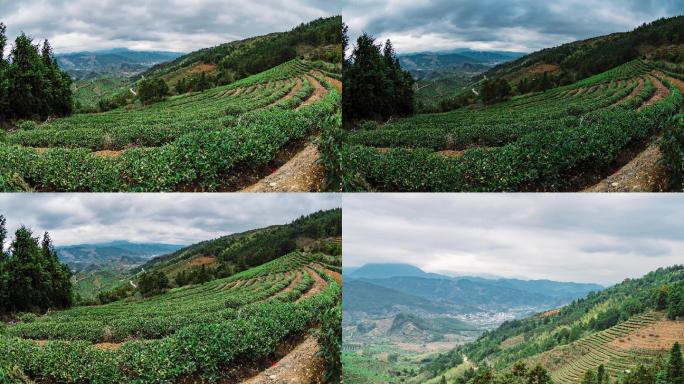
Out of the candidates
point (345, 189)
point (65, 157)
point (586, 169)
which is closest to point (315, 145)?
point (345, 189)

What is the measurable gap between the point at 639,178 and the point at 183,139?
5207 mm

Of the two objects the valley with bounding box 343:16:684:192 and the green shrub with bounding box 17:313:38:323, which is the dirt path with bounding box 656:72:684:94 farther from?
the green shrub with bounding box 17:313:38:323

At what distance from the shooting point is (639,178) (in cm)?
621

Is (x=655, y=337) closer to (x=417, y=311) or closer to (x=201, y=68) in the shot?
(x=417, y=311)

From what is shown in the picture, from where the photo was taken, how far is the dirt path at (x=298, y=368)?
244 inches

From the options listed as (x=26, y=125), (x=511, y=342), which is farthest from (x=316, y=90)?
(x=511, y=342)

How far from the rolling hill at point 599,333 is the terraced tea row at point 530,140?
185 cm

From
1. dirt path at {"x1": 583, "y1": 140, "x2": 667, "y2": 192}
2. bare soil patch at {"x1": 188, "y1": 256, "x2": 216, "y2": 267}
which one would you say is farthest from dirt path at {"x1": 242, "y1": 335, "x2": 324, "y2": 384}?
dirt path at {"x1": 583, "y1": 140, "x2": 667, "y2": 192}

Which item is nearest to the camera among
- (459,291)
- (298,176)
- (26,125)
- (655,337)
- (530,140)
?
(26,125)

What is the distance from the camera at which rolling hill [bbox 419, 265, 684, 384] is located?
22.3 ft

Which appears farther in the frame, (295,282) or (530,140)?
(295,282)

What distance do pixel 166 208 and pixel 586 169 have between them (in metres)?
4.87

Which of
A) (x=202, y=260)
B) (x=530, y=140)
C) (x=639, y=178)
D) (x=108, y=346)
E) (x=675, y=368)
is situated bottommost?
(x=675, y=368)

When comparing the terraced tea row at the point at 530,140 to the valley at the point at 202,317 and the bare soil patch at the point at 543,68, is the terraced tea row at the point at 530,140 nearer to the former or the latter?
the bare soil patch at the point at 543,68
